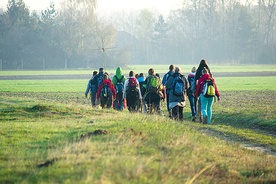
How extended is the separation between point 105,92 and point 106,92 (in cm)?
4

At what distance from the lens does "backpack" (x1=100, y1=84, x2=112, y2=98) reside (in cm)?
2052

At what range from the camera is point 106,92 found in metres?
20.7

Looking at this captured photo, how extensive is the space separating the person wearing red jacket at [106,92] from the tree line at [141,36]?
5532cm

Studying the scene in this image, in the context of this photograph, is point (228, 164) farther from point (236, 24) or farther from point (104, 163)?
point (236, 24)

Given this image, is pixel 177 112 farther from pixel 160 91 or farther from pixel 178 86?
pixel 160 91

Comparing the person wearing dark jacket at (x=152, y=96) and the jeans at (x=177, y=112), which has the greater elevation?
the person wearing dark jacket at (x=152, y=96)

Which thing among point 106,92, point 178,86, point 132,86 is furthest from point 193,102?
point 106,92

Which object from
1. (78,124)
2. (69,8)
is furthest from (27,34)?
(78,124)

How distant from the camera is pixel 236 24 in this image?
11081cm

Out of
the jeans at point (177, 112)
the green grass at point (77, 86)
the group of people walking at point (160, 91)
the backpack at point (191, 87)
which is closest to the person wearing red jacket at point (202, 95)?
the group of people walking at point (160, 91)

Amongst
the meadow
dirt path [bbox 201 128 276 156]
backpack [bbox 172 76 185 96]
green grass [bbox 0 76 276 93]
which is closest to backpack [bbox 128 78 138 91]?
backpack [bbox 172 76 185 96]

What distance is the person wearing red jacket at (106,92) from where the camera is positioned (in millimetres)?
20469

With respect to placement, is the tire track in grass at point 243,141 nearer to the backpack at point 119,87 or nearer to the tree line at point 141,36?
→ the backpack at point 119,87

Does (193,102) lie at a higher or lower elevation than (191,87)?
lower
